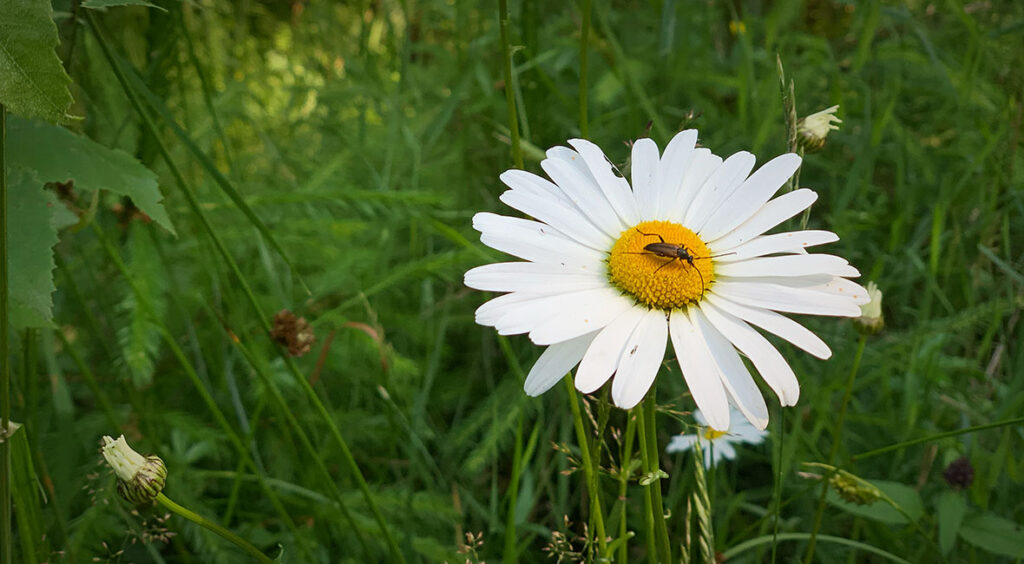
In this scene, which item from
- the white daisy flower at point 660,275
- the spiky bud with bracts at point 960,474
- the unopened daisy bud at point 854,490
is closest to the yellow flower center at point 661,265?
the white daisy flower at point 660,275

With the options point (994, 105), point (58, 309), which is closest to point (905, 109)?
point (994, 105)

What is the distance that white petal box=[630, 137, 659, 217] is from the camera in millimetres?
751

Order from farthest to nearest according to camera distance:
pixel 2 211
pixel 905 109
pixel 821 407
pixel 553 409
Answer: pixel 905 109 < pixel 553 409 < pixel 821 407 < pixel 2 211

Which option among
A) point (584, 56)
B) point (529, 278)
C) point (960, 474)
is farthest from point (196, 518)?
point (960, 474)

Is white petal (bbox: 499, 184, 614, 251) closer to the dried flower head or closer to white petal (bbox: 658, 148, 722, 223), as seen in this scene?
white petal (bbox: 658, 148, 722, 223)

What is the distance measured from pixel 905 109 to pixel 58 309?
1960mm

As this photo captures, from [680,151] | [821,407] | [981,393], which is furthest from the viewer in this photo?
[981,393]

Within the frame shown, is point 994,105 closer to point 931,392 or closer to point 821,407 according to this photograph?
point 931,392

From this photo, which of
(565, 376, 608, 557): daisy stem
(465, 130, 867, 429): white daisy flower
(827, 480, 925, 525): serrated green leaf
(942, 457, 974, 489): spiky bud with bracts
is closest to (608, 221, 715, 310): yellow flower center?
(465, 130, 867, 429): white daisy flower

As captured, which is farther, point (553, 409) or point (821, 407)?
point (553, 409)

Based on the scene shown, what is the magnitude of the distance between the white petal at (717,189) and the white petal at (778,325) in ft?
0.30

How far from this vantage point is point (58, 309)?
1290mm

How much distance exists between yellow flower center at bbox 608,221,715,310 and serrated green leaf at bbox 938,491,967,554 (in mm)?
531

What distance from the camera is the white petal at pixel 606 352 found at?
0.57 m
